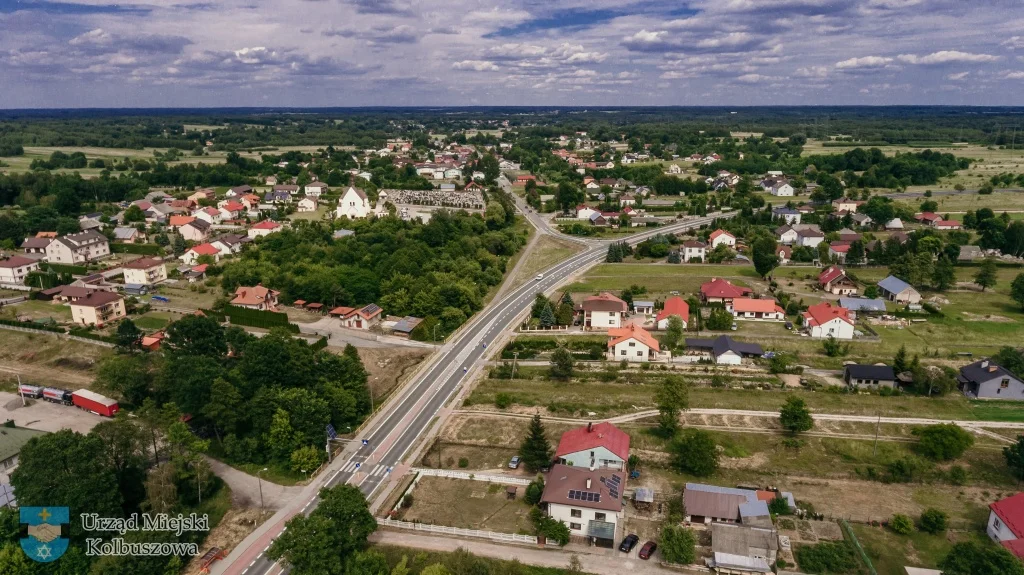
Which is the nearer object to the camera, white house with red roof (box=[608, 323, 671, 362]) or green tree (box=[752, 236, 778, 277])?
white house with red roof (box=[608, 323, 671, 362])

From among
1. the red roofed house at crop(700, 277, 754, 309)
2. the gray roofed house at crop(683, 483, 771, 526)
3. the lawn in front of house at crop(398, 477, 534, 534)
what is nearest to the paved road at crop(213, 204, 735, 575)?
the lawn in front of house at crop(398, 477, 534, 534)

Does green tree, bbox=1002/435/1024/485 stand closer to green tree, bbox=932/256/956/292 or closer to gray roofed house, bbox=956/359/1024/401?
gray roofed house, bbox=956/359/1024/401

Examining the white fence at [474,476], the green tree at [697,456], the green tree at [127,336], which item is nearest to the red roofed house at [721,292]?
the green tree at [697,456]

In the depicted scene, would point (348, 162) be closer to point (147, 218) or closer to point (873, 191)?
point (147, 218)

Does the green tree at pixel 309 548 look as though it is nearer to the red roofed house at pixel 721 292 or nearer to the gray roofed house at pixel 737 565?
the gray roofed house at pixel 737 565

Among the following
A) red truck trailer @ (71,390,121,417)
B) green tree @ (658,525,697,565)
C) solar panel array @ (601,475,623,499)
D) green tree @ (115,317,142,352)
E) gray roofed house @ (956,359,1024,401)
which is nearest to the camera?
green tree @ (658,525,697,565)

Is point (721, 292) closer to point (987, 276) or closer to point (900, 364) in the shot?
point (900, 364)
